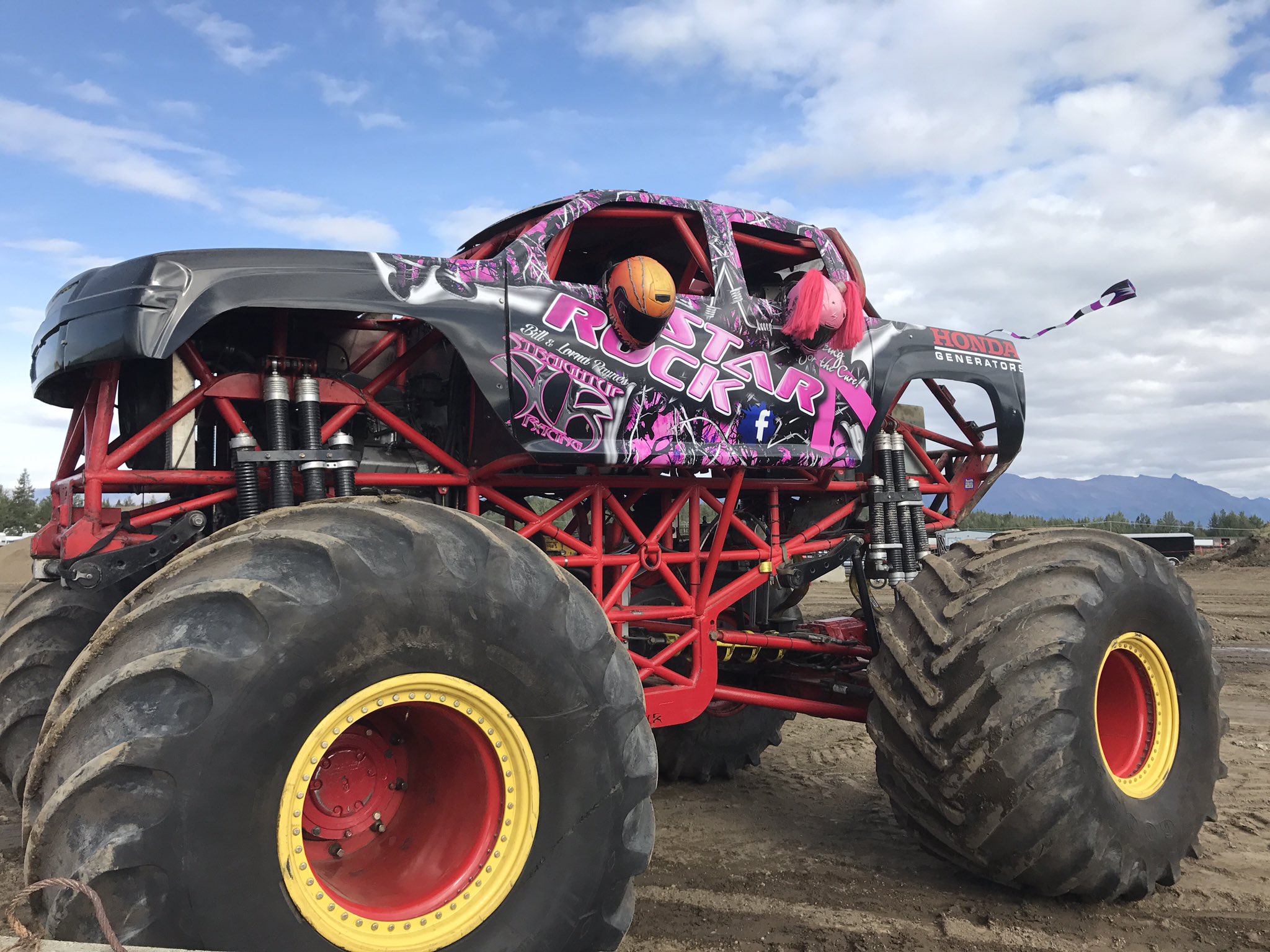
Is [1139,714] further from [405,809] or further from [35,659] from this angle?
[35,659]

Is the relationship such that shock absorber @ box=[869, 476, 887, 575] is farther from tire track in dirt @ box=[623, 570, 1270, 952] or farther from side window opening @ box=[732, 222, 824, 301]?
tire track in dirt @ box=[623, 570, 1270, 952]

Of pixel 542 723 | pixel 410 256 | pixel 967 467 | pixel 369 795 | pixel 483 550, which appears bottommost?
pixel 369 795

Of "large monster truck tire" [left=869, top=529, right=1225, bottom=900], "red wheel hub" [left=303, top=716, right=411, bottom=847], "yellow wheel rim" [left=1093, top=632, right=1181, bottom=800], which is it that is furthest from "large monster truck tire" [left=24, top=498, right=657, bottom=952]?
"yellow wheel rim" [left=1093, top=632, right=1181, bottom=800]

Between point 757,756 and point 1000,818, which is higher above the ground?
point 1000,818

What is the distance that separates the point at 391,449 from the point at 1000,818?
2.87m

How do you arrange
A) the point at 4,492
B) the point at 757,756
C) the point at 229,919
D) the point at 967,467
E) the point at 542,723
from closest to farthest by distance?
the point at 229,919
the point at 542,723
the point at 967,467
the point at 757,756
the point at 4,492

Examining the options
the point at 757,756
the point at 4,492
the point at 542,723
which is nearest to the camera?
the point at 542,723

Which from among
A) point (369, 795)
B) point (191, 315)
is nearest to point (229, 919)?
point (369, 795)

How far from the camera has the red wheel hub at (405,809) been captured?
2.85m

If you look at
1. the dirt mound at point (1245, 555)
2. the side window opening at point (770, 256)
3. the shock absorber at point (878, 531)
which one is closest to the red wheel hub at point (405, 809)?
the side window opening at point (770, 256)

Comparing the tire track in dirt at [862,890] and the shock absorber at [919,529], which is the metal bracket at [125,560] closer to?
the tire track in dirt at [862,890]

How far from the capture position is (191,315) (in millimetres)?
3170

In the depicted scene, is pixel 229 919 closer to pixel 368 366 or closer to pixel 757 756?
pixel 368 366

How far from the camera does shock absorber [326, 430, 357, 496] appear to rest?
355 centimetres
